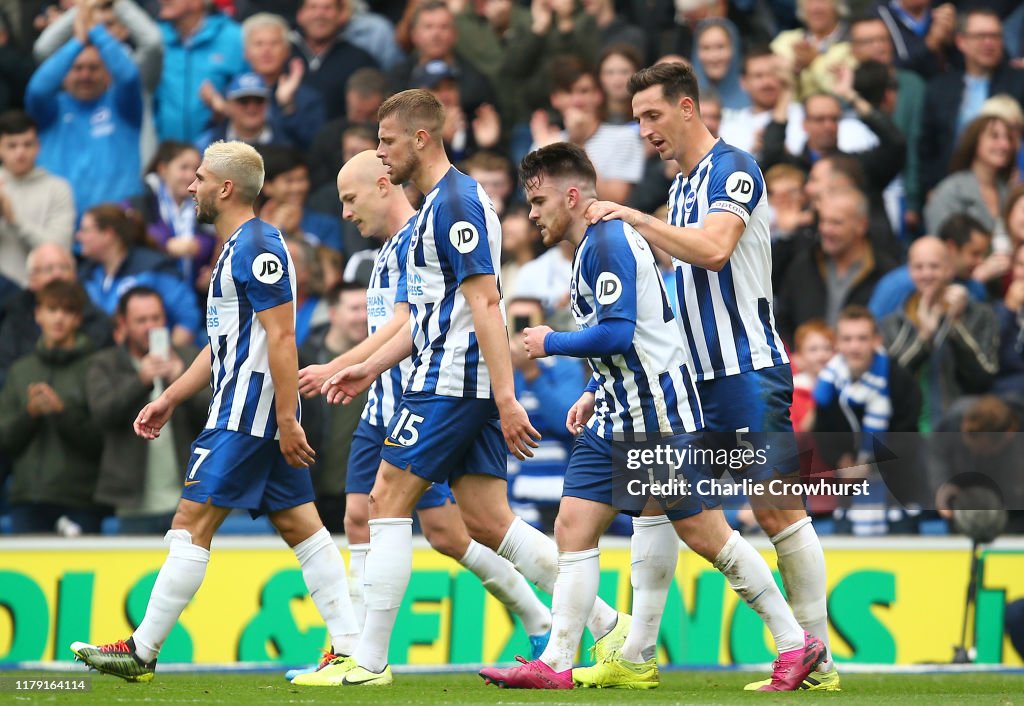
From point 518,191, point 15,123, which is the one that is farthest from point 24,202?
point 518,191

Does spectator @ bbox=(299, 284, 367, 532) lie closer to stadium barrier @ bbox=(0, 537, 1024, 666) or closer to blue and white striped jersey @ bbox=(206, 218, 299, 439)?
stadium barrier @ bbox=(0, 537, 1024, 666)

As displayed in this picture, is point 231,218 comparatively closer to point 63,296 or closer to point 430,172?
point 430,172

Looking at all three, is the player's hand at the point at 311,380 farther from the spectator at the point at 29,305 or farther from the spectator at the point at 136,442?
the spectator at the point at 29,305

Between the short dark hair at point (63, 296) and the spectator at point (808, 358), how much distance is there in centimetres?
478

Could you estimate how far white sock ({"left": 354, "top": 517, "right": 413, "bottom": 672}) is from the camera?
6.39 meters

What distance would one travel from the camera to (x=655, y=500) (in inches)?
252

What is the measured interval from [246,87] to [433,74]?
1.51 m

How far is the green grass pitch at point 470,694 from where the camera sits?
5.83 m

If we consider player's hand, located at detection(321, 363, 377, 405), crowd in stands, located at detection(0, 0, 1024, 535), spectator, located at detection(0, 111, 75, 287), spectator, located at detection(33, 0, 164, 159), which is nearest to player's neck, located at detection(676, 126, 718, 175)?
player's hand, located at detection(321, 363, 377, 405)

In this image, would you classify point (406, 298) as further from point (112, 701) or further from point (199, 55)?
point (199, 55)

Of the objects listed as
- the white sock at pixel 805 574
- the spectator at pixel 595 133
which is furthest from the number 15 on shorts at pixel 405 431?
the spectator at pixel 595 133

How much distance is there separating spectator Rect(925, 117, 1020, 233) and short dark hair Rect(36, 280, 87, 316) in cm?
618

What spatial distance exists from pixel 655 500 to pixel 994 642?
12.5 feet

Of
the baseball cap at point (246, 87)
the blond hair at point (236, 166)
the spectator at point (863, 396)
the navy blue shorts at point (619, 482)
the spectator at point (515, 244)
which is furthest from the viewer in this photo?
the baseball cap at point (246, 87)
